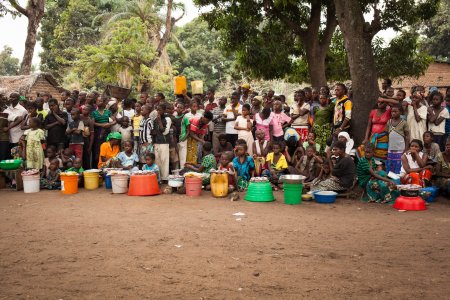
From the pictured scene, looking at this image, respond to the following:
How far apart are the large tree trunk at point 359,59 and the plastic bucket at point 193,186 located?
3.23m

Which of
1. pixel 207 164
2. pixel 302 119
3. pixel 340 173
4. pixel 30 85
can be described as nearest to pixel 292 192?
pixel 340 173

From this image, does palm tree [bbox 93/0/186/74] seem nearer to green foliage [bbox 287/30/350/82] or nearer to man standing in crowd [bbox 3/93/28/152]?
green foliage [bbox 287/30/350/82]

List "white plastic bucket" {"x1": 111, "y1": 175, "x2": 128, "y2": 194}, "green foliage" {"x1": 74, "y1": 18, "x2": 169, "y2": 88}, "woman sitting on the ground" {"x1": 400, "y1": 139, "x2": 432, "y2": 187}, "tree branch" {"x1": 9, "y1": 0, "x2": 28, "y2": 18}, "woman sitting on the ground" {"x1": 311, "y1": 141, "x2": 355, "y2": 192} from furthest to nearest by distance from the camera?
"green foliage" {"x1": 74, "y1": 18, "x2": 169, "y2": 88} → "tree branch" {"x1": 9, "y1": 0, "x2": 28, "y2": 18} → "white plastic bucket" {"x1": 111, "y1": 175, "x2": 128, "y2": 194} → "woman sitting on the ground" {"x1": 311, "y1": 141, "x2": 355, "y2": 192} → "woman sitting on the ground" {"x1": 400, "y1": 139, "x2": 432, "y2": 187}

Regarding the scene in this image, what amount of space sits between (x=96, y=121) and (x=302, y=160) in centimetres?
440

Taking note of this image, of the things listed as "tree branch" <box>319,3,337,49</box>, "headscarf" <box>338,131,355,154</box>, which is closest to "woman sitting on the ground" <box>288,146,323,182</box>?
"headscarf" <box>338,131,355,154</box>

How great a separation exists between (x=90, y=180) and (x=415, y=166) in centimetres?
591

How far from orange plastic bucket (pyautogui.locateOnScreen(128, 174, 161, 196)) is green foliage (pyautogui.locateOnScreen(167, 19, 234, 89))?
83.1 feet

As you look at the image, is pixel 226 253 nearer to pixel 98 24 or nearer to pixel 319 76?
pixel 319 76

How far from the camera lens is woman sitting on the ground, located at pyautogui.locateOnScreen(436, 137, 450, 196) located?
23.7 feet

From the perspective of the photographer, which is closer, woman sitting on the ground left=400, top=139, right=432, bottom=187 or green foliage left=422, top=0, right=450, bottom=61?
woman sitting on the ground left=400, top=139, right=432, bottom=187

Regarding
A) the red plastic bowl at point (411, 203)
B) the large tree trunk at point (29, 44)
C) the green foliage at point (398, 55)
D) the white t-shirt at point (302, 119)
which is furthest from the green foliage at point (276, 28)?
the large tree trunk at point (29, 44)

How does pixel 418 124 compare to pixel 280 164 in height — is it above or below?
above

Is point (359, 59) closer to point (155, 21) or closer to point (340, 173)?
point (340, 173)

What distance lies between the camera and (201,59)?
110ft
